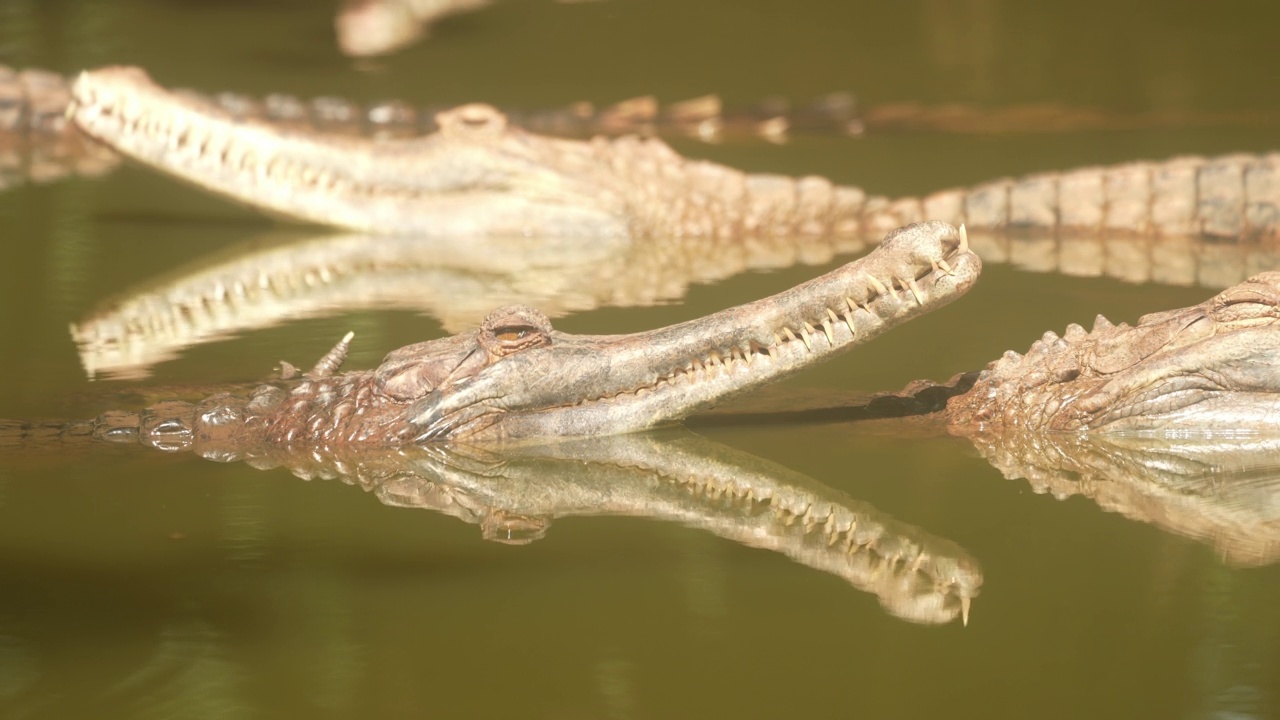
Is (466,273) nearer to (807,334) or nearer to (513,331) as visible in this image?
(513,331)


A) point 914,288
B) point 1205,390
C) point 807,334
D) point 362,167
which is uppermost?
point 362,167

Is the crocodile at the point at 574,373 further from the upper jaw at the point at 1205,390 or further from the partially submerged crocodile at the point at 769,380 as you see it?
the upper jaw at the point at 1205,390

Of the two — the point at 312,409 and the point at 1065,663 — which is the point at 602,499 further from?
the point at 1065,663

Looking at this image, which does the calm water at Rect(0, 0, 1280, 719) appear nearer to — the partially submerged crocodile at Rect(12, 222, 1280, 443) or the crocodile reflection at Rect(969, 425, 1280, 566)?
the crocodile reflection at Rect(969, 425, 1280, 566)

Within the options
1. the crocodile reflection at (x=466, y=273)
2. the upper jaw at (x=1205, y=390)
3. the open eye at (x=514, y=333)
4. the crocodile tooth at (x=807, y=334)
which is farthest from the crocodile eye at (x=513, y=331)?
the crocodile reflection at (x=466, y=273)

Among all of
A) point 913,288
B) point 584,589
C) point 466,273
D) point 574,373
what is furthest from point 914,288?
point 466,273
